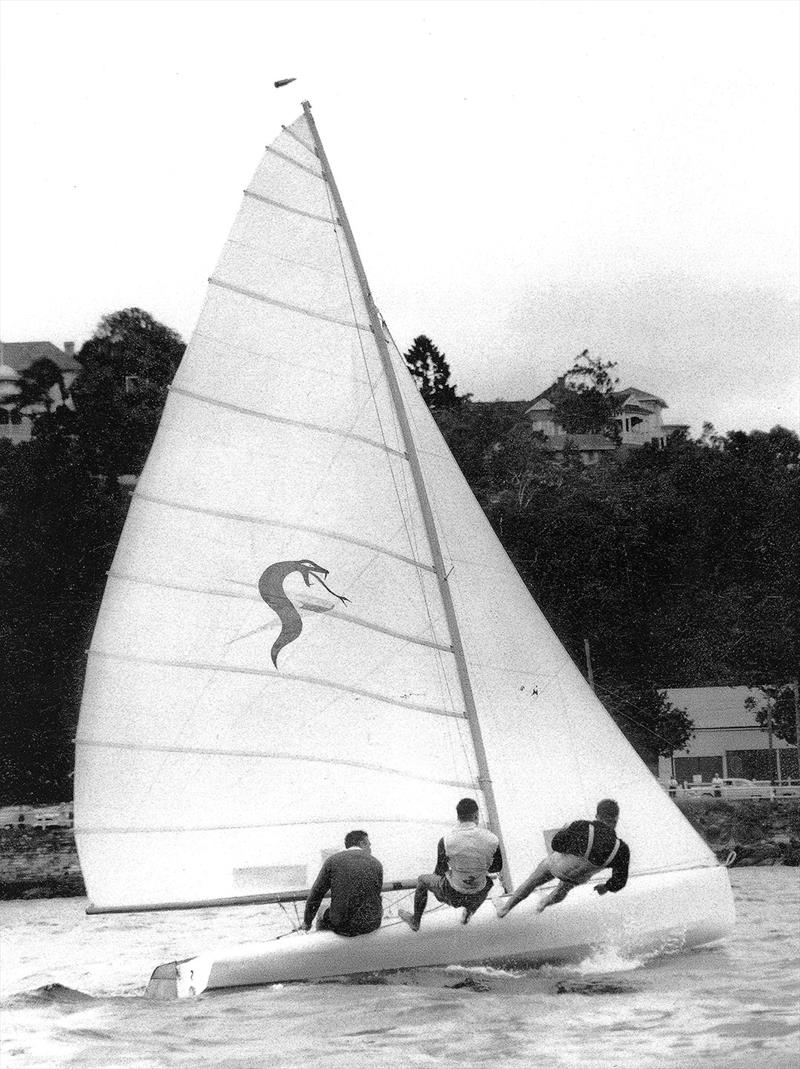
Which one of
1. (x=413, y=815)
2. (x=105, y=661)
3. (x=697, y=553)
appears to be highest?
(x=697, y=553)

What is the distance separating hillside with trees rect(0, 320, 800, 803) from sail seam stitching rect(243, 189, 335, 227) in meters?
30.5

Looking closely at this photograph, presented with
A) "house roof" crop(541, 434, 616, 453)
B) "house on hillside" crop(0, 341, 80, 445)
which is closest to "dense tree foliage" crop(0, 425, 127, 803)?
"house on hillside" crop(0, 341, 80, 445)

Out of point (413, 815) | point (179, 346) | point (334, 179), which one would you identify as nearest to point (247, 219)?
point (334, 179)

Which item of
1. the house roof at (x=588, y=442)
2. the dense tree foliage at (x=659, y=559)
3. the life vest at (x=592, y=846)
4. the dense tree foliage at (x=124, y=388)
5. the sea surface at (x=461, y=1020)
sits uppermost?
the house roof at (x=588, y=442)

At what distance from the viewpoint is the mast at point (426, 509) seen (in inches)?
528

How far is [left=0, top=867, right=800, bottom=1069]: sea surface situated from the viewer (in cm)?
977

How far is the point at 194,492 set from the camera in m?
13.7

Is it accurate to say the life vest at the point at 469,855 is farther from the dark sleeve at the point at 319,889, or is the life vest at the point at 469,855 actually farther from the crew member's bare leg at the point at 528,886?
the dark sleeve at the point at 319,889

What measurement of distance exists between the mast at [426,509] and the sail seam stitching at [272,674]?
35 centimetres

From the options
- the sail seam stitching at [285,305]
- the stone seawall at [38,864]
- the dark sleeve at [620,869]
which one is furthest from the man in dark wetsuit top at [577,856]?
the stone seawall at [38,864]

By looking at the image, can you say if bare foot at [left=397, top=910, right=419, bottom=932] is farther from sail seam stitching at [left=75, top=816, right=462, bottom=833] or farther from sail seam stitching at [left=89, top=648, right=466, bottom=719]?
sail seam stitching at [left=89, top=648, right=466, bottom=719]

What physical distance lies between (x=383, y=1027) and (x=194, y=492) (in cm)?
487

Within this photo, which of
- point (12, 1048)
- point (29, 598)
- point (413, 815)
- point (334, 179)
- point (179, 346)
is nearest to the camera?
point (12, 1048)

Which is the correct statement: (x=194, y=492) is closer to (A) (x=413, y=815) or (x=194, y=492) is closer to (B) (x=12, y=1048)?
(A) (x=413, y=815)
